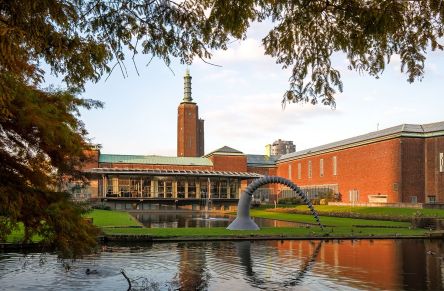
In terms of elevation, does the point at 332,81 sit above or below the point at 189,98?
below

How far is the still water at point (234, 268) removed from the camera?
43.1 ft

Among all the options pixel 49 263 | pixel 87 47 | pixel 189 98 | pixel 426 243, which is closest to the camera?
pixel 87 47

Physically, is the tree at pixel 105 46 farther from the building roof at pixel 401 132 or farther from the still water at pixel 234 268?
the building roof at pixel 401 132

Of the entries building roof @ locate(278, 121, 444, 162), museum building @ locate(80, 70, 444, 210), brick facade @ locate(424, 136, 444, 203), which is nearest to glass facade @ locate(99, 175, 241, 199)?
museum building @ locate(80, 70, 444, 210)

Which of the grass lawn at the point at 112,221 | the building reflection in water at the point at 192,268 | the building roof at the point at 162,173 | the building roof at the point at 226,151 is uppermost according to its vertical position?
the building roof at the point at 226,151

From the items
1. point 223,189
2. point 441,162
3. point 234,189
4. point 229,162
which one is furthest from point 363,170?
point 229,162

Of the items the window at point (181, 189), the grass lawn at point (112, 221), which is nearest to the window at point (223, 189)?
the window at point (181, 189)

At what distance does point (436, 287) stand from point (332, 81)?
25.8 ft

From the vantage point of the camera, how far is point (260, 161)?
→ 362ft

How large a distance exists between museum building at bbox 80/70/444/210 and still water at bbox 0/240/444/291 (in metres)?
34.1

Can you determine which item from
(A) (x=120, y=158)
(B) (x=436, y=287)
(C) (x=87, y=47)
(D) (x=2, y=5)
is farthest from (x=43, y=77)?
(A) (x=120, y=158)

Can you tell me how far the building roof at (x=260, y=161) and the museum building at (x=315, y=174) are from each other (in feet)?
18.9

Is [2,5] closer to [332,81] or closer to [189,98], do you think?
[332,81]

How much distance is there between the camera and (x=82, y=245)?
9750mm
